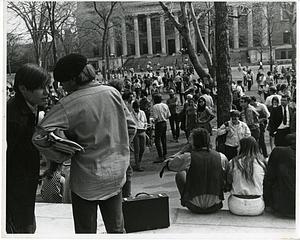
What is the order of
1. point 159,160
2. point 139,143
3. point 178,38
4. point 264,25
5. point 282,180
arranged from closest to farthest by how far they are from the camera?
1. point 282,180
2. point 139,143
3. point 159,160
4. point 264,25
5. point 178,38

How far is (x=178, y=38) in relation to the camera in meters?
60.1

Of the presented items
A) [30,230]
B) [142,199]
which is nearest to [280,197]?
[142,199]

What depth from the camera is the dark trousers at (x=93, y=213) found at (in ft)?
8.27

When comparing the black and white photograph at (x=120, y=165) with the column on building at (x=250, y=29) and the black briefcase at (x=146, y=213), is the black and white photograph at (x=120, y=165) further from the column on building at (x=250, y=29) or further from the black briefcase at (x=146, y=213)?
the column on building at (x=250, y=29)

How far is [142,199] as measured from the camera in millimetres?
4320

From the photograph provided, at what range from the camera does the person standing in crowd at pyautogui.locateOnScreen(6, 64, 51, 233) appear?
249cm

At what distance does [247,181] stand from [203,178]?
0.46 metres

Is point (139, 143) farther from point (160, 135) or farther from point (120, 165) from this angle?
point (120, 165)

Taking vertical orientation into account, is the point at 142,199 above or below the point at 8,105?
below

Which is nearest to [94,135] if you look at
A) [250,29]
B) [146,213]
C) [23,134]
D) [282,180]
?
[23,134]

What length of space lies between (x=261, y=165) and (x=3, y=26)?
132 inches

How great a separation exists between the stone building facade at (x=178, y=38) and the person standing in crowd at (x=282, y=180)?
15.1 metres

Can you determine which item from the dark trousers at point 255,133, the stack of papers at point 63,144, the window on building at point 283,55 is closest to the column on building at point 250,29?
the window on building at point 283,55

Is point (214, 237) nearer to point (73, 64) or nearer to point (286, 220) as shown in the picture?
point (73, 64)
